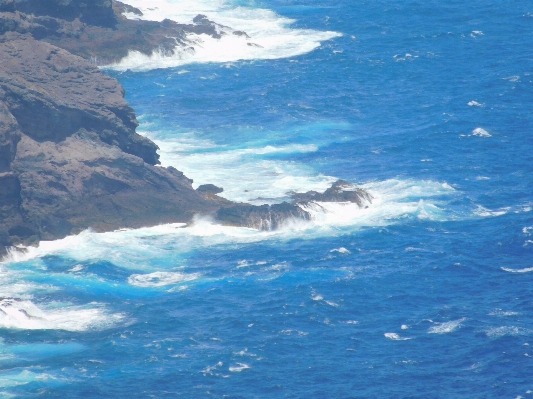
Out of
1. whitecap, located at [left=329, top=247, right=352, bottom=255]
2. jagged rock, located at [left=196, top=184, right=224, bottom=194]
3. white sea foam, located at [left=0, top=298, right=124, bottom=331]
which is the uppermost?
jagged rock, located at [left=196, top=184, right=224, bottom=194]

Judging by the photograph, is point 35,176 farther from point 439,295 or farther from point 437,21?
point 437,21

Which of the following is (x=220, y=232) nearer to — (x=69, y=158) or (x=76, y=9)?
(x=69, y=158)

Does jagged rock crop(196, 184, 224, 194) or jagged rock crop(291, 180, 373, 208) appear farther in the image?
jagged rock crop(196, 184, 224, 194)

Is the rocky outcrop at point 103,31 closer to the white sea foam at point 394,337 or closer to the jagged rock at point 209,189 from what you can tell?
the jagged rock at point 209,189

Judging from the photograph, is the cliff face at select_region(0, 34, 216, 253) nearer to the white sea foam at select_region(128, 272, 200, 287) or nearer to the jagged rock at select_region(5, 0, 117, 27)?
the white sea foam at select_region(128, 272, 200, 287)

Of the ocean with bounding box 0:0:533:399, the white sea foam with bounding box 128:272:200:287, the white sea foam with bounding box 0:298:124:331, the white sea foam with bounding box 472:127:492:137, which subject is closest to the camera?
the ocean with bounding box 0:0:533:399

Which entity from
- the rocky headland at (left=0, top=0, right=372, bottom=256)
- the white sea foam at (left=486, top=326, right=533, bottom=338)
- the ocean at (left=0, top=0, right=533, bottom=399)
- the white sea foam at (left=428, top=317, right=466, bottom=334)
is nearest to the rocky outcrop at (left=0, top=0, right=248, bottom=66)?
the ocean at (left=0, top=0, right=533, bottom=399)

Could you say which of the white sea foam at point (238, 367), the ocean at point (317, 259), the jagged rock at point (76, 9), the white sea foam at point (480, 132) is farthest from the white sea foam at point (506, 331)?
the jagged rock at point (76, 9)

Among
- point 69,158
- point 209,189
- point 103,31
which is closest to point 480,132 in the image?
point 209,189
